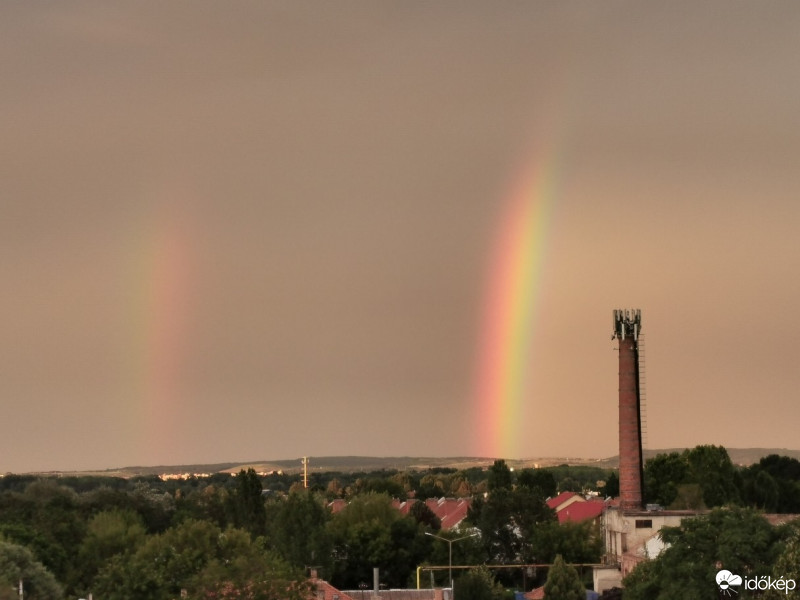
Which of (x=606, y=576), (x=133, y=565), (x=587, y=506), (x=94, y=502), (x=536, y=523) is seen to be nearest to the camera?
(x=133, y=565)

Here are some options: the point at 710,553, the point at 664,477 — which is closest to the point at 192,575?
the point at 710,553

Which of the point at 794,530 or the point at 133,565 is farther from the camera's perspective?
the point at 133,565

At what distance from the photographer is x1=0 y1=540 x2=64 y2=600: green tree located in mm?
73938

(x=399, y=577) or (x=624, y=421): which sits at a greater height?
(x=624, y=421)

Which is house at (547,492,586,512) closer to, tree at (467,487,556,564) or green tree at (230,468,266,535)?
tree at (467,487,556,564)

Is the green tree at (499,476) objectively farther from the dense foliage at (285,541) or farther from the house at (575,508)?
the house at (575,508)

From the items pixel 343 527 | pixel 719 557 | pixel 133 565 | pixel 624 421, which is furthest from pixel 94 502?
pixel 719 557

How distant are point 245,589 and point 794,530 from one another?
79.7 feet

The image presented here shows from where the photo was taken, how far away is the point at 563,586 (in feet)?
309

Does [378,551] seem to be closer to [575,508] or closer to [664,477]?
[575,508]

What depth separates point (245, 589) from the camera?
64562 millimetres

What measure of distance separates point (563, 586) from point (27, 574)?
116 feet

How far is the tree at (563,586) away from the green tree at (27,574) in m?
32.0

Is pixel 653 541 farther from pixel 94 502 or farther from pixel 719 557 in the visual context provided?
pixel 94 502
